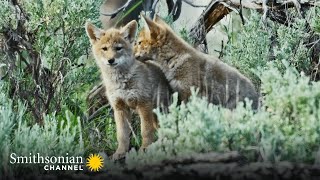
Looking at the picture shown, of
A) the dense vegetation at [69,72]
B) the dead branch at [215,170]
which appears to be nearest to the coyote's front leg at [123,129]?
the dense vegetation at [69,72]

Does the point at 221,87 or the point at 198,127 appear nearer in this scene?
the point at 198,127

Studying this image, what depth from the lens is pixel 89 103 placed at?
29.7ft

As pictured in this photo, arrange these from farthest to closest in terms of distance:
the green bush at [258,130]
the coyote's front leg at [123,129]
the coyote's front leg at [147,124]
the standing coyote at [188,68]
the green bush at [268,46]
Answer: the green bush at [268,46] < the standing coyote at [188,68] < the coyote's front leg at [123,129] < the coyote's front leg at [147,124] < the green bush at [258,130]

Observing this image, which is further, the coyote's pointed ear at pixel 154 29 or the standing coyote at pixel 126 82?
the coyote's pointed ear at pixel 154 29

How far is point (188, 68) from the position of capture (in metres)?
7.48

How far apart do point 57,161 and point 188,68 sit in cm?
183

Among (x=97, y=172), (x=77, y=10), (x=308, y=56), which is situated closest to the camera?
(x=97, y=172)

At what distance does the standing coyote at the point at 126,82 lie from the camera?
713 centimetres

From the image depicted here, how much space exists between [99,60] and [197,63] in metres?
0.94

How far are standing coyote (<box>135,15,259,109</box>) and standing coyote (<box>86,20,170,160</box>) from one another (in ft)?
0.76

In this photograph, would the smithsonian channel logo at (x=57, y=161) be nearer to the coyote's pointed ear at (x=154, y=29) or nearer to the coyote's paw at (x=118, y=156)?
the coyote's paw at (x=118, y=156)

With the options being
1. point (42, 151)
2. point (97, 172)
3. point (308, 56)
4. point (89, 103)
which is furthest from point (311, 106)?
point (89, 103)

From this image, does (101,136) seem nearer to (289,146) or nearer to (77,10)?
(77,10)

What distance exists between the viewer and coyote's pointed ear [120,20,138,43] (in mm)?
7215
